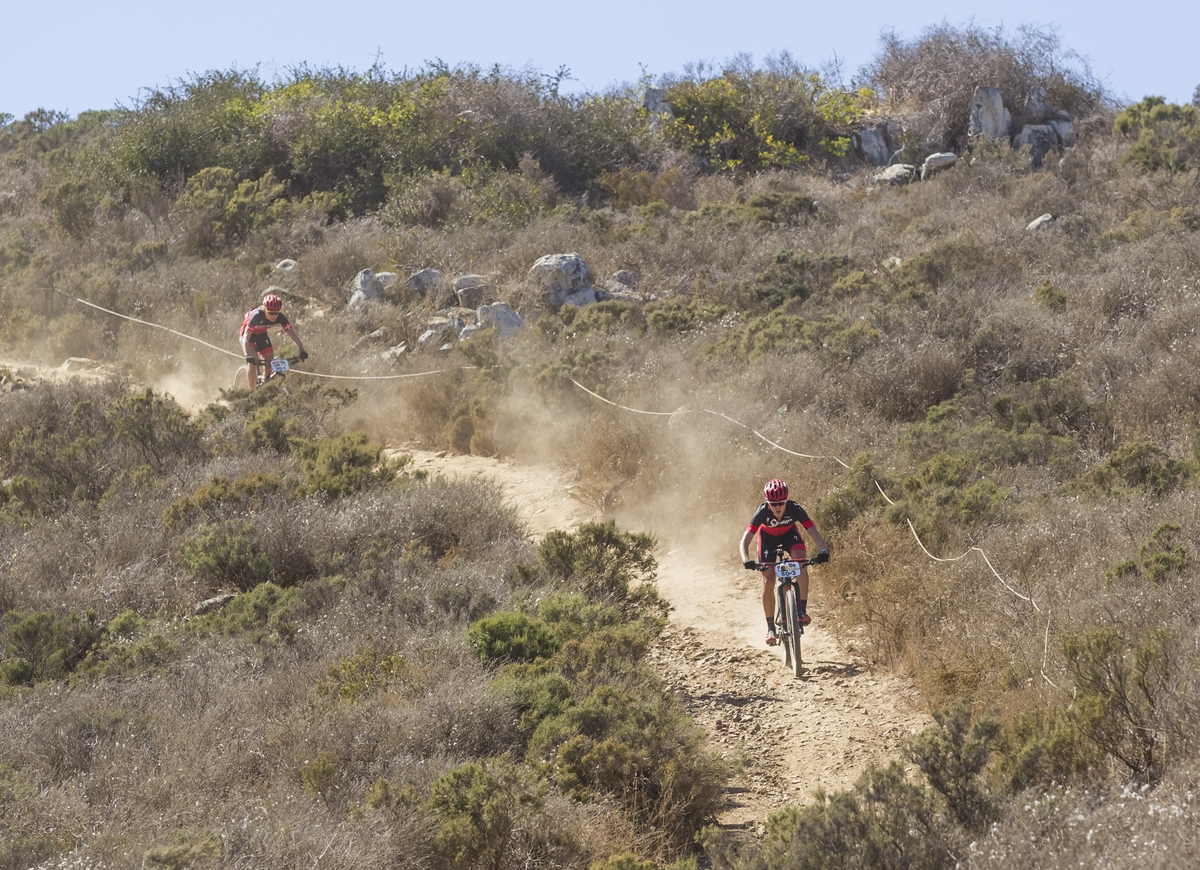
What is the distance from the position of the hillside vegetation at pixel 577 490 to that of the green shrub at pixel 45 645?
3cm

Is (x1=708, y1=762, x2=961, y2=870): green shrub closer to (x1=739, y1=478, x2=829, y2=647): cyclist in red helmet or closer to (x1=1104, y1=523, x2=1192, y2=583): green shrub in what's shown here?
(x1=1104, y1=523, x2=1192, y2=583): green shrub

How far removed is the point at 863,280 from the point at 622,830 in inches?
431

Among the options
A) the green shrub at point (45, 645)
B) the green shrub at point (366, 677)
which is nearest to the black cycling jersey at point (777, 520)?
Answer: the green shrub at point (366, 677)

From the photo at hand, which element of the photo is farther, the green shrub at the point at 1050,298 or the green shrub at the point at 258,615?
the green shrub at the point at 1050,298

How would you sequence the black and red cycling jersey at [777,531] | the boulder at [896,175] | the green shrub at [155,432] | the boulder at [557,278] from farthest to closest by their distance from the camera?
1. the boulder at [896,175]
2. the boulder at [557,278]
3. the green shrub at [155,432]
4. the black and red cycling jersey at [777,531]

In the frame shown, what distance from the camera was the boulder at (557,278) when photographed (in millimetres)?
16219

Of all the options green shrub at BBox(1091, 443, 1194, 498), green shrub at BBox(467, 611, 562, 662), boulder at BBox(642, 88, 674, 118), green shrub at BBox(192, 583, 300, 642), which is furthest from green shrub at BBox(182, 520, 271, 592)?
boulder at BBox(642, 88, 674, 118)

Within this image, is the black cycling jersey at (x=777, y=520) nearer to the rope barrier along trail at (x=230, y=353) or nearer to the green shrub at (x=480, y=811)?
the green shrub at (x=480, y=811)

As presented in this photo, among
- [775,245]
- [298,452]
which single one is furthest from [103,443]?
[775,245]

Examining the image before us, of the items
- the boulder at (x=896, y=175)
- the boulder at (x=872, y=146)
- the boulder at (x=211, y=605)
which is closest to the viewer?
the boulder at (x=211, y=605)

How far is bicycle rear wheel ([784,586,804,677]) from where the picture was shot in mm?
7605

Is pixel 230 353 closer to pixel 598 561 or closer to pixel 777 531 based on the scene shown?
pixel 598 561

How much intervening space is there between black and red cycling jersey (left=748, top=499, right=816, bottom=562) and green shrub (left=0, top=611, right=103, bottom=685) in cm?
456

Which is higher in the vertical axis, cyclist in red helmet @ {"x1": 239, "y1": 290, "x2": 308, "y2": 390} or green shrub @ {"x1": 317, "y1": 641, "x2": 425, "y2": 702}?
cyclist in red helmet @ {"x1": 239, "y1": 290, "x2": 308, "y2": 390}
